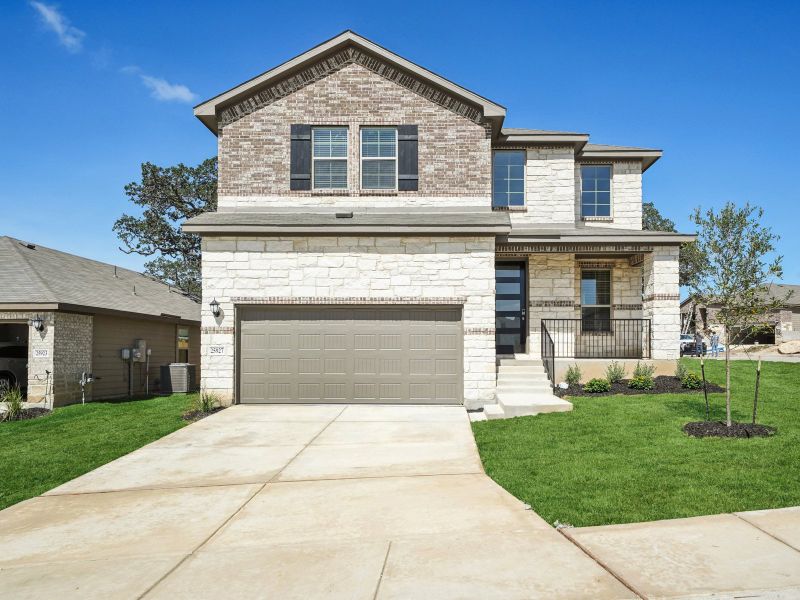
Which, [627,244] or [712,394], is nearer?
[712,394]

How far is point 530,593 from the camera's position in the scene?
3.81 meters

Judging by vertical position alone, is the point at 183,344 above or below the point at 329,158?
below

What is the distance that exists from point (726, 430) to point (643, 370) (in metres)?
6.07

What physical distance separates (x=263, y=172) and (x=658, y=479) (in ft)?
37.1

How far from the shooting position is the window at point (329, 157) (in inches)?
561

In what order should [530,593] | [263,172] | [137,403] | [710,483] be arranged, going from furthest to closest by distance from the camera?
[137,403] → [263,172] → [710,483] → [530,593]

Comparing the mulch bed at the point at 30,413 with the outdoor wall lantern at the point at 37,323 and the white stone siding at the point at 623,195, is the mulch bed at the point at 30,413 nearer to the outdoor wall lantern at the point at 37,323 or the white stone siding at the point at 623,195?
the outdoor wall lantern at the point at 37,323

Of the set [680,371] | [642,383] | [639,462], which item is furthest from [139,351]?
[680,371]

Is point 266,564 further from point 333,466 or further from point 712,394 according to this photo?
point 712,394

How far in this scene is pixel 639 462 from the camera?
7.26 meters

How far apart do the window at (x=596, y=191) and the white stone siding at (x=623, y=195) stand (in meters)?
0.15

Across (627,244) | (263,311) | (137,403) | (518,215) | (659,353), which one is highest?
(518,215)

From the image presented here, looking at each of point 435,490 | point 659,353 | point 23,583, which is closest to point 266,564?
point 23,583

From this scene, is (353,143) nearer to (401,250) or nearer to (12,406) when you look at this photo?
(401,250)
